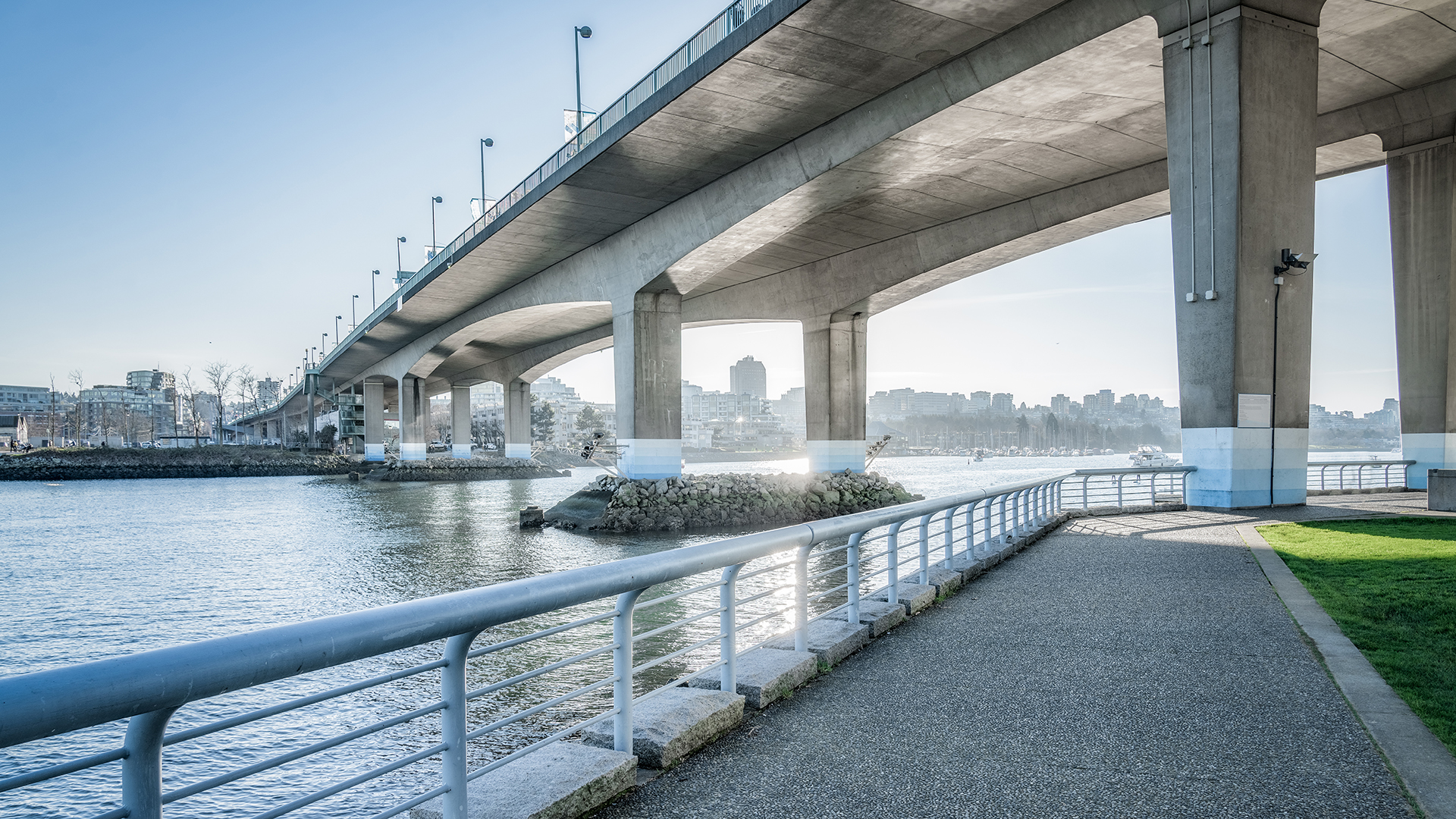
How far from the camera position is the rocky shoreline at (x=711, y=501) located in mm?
30078

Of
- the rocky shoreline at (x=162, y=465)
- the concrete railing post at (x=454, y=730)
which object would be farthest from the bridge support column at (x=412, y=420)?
the concrete railing post at (x=454, y=730)

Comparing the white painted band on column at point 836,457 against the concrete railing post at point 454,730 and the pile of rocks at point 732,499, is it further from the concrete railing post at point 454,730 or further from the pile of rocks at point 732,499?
the concrete railing post at point 454,730

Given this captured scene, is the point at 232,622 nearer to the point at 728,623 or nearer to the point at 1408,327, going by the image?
the point at 728,623

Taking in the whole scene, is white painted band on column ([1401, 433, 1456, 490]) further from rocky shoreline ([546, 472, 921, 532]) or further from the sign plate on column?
rocky shoreline ([546, 472, 921, 532])

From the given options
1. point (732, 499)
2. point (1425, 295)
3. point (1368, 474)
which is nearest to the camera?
point (1425, 295)

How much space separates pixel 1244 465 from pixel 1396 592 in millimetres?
8910

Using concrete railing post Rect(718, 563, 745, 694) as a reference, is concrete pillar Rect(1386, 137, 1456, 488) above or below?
above

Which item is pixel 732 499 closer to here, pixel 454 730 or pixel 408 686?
pixel 408 686

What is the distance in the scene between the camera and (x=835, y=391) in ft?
123

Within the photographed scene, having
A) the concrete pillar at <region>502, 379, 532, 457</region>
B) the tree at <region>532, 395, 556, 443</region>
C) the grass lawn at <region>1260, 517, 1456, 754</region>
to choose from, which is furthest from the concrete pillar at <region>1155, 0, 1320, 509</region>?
the tree at <region>532, 395, 556, 443</region>

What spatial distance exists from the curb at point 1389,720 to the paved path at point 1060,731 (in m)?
0.09

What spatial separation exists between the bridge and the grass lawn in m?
4.02

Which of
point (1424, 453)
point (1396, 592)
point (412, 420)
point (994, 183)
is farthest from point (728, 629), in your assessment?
point (412, 420)

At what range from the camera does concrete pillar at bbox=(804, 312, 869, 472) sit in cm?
3706
